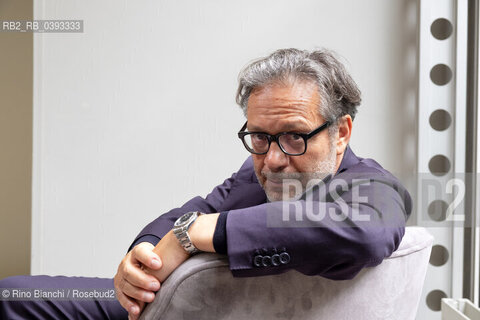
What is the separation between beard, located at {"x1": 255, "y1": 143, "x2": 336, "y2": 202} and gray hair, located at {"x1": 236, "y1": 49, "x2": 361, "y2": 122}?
0.35 feet

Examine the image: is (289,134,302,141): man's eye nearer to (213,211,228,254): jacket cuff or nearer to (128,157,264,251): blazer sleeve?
(128,157,264,251): blazer sleeve

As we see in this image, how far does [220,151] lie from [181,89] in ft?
1.10

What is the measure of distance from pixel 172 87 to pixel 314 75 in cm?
120

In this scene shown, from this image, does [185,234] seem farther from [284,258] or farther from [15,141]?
[15,141]

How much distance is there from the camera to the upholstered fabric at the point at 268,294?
71 centimetres

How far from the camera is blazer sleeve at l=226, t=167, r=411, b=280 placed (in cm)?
70

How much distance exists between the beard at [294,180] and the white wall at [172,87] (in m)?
1.08

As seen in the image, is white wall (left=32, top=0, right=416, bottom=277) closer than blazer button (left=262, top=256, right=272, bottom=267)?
No

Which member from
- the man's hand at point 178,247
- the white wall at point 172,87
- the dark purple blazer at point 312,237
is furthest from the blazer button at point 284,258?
the white wall at point 172,87

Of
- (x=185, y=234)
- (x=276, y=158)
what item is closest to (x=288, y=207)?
(x=185, y=234)

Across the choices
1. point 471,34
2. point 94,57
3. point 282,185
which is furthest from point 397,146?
point 94,57

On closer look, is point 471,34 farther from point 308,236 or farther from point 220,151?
point 308,236

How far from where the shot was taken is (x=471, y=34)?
6.96 feet

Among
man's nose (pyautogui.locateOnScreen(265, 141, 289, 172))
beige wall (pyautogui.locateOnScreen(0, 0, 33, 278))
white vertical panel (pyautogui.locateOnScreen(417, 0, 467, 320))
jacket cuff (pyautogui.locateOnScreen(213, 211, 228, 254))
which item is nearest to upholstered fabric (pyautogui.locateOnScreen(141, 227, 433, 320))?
jacket cuff (pyautogui.locateOnScreen(213, 211, 228, 254))
